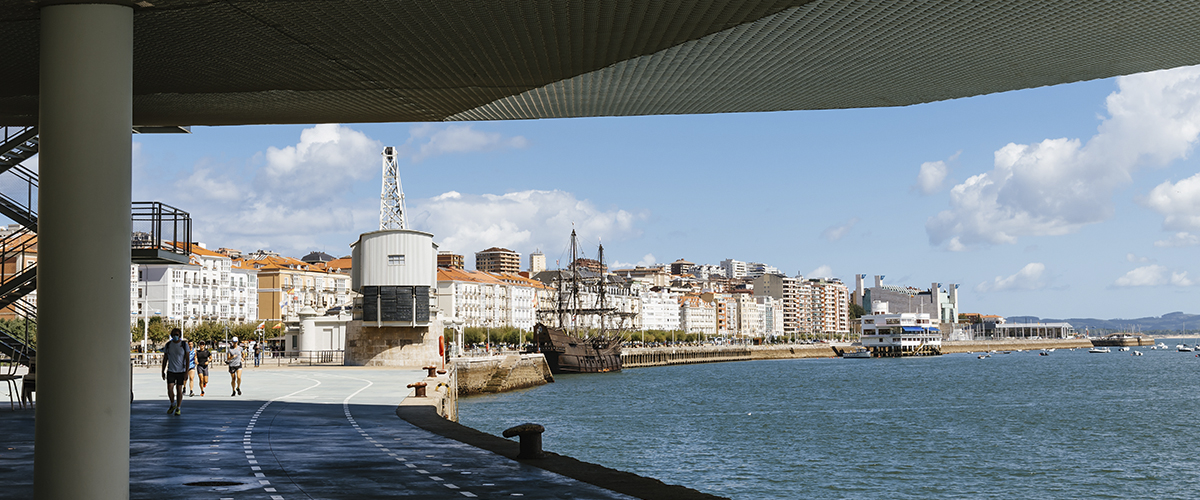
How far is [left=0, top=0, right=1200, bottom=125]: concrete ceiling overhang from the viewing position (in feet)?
29.4

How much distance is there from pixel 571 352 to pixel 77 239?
92.4 metres

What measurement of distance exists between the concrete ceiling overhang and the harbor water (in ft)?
44.7

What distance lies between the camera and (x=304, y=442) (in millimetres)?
16125

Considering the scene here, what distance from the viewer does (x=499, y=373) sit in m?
67.3

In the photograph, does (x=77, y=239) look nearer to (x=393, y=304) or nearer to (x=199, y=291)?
(x=393, y=304)

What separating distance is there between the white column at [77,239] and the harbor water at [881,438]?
1802 centimetres

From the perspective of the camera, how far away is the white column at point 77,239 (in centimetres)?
790

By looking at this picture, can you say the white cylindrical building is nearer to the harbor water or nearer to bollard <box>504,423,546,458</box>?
the harbor water

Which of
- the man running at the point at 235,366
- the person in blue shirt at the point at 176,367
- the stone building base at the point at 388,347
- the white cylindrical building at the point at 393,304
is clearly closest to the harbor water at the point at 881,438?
the stone building base at the point at 388,347

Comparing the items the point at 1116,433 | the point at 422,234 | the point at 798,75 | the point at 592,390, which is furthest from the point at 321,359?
the point at 798,75

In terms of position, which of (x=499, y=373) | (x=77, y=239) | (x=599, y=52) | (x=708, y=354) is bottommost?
(x=708, y=354)

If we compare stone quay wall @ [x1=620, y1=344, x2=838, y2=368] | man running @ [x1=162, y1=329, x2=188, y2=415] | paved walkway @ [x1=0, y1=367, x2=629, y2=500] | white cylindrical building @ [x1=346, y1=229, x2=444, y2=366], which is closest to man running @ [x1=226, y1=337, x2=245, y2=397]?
paved walkway @ [x1=0, y1=367, x2=629, y2=500]

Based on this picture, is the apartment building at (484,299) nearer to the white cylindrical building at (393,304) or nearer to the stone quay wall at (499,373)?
the stone quay wall at (499,373)

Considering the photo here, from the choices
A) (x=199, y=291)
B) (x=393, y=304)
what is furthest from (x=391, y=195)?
(x=199, y=291)
